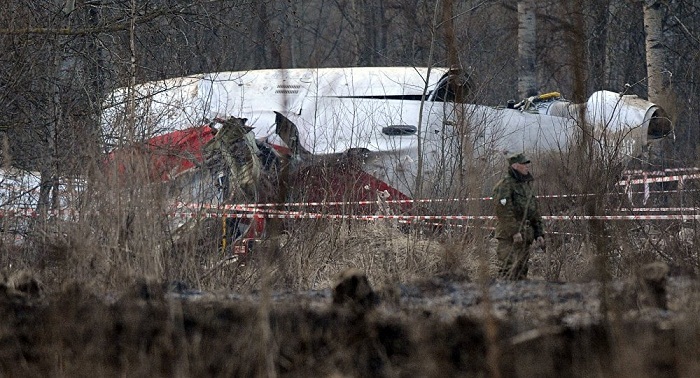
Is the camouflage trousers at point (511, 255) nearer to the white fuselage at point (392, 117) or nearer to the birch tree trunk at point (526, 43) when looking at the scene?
the white fuselage at point (392, 117)

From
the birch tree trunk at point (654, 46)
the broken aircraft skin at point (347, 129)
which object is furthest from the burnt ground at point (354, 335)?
the birch tree trunk at point (654, 46)

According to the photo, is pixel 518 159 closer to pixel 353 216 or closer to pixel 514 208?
pixel 514 208

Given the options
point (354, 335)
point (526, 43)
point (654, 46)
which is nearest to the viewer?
point (354, 335)

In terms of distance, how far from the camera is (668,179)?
43.7ft

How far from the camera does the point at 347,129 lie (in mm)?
15008

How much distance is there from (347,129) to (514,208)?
4122 mm

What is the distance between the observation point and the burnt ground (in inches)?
169

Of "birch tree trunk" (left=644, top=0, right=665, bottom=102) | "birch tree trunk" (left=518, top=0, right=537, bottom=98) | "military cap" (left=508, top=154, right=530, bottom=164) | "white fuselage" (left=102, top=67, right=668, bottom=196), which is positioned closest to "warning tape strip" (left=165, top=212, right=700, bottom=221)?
"military cap" (left=508, top=154, right=530, bottom=164)

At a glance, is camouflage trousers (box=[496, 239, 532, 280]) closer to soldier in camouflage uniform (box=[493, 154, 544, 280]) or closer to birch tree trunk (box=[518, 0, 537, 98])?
soldier in camouflage uniform (box=[493, 154, 544, 280])

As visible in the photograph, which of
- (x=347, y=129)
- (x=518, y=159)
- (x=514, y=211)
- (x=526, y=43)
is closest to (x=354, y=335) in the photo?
(x=514, y=211)

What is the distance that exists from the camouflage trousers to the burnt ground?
→ 4760 millimetres

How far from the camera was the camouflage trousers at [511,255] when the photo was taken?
10.6 m

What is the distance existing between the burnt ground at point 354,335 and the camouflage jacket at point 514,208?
18.0 ft

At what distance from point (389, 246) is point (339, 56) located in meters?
24.0
